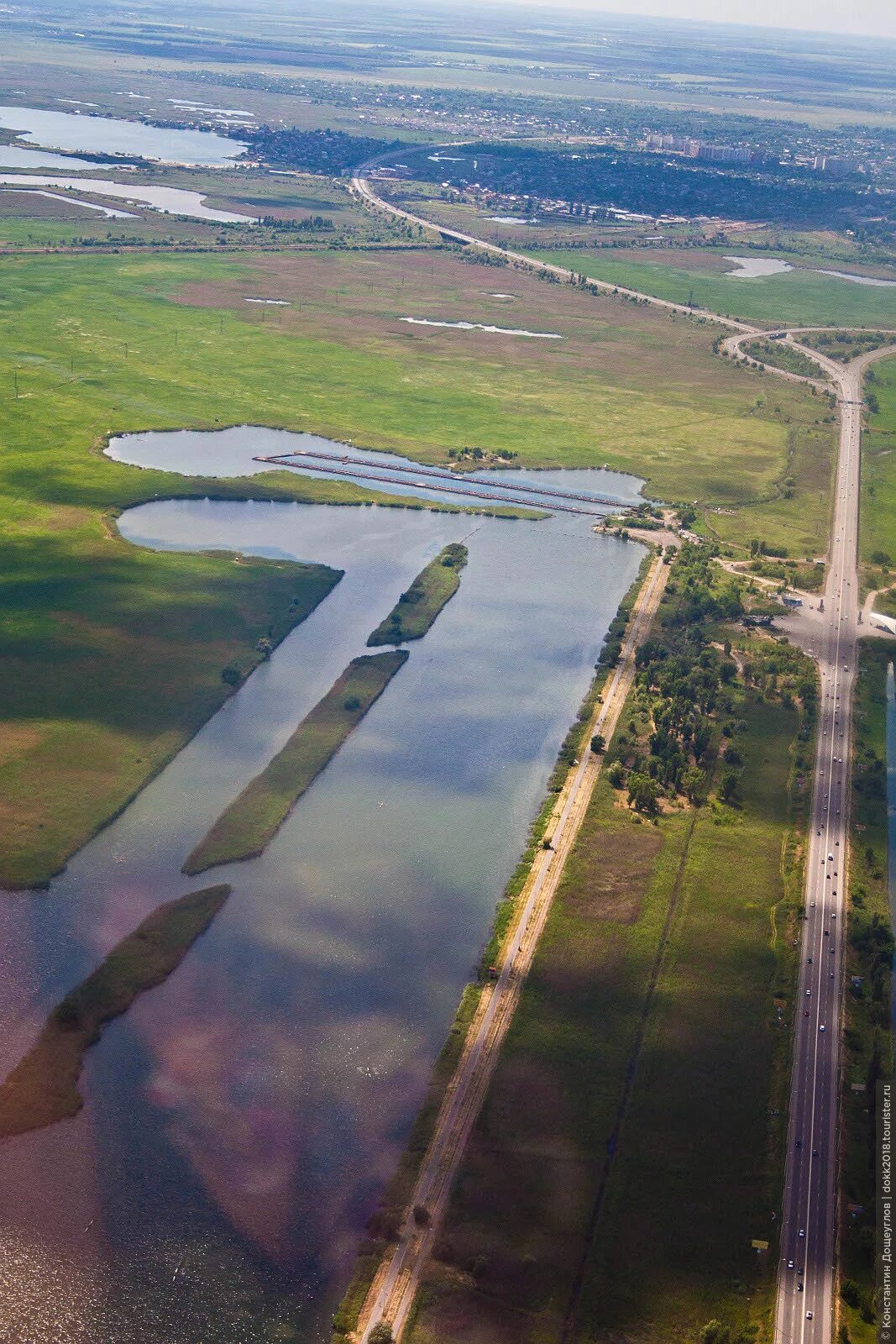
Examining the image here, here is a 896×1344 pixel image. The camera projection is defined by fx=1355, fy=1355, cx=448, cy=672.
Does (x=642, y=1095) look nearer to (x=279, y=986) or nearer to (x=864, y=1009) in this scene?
(x=864, y=1009)

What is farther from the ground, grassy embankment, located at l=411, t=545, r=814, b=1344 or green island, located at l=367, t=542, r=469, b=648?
green island, located at l=367, t=542, r=469, b=648

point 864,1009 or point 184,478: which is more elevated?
point 184,478

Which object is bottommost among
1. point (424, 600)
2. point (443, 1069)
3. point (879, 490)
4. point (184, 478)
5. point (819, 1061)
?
point (443, 1069)

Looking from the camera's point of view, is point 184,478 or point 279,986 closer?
point 279,986

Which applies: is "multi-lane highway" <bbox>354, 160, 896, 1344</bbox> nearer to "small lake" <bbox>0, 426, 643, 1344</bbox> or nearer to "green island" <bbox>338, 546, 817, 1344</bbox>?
"green island" <bbox>338, 546, 817, 1344</bbox>

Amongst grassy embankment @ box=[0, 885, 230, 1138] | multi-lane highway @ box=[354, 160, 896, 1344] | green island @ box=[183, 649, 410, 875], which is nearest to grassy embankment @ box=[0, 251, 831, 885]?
green island @ box=[183, 649, 410, 875]

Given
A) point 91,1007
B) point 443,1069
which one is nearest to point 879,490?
point 443,1069

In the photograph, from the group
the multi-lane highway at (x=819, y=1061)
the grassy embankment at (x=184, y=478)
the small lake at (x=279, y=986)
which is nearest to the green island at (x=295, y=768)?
the small lake at (x=279, y=986)
